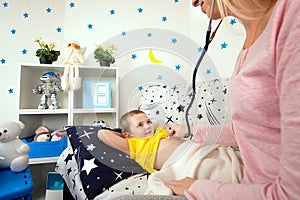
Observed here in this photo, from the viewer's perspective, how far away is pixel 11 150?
1065 millimetres

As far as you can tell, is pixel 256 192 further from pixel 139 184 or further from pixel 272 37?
pixel 139 184

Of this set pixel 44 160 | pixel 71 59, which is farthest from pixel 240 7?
pixel 44 160

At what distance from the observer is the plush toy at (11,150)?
1030 mm

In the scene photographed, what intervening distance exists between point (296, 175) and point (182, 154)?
32cm

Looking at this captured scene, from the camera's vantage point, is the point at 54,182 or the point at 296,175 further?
the point at 54,182

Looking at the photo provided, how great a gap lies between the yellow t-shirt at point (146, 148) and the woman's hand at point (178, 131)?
17 mm

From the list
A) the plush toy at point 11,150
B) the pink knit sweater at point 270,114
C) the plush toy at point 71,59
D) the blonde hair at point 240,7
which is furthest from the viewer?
the plush toy at point 71,59

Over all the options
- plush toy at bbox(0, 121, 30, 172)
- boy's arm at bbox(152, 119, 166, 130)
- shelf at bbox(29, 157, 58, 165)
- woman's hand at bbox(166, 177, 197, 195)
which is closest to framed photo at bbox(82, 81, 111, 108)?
boy's arm at bbox(152, 119, 166, 130)

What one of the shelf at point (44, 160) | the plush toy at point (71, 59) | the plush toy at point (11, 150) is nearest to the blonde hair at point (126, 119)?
the plush toy at point (11, 150)

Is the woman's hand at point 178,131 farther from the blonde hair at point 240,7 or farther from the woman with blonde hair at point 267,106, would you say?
the blonde hair at point 240,7

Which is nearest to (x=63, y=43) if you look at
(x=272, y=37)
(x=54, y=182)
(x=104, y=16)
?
(x=104, y=16)

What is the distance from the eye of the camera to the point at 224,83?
0.61 metres

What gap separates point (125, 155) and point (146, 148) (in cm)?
8

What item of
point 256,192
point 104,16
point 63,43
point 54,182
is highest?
point 104,16
